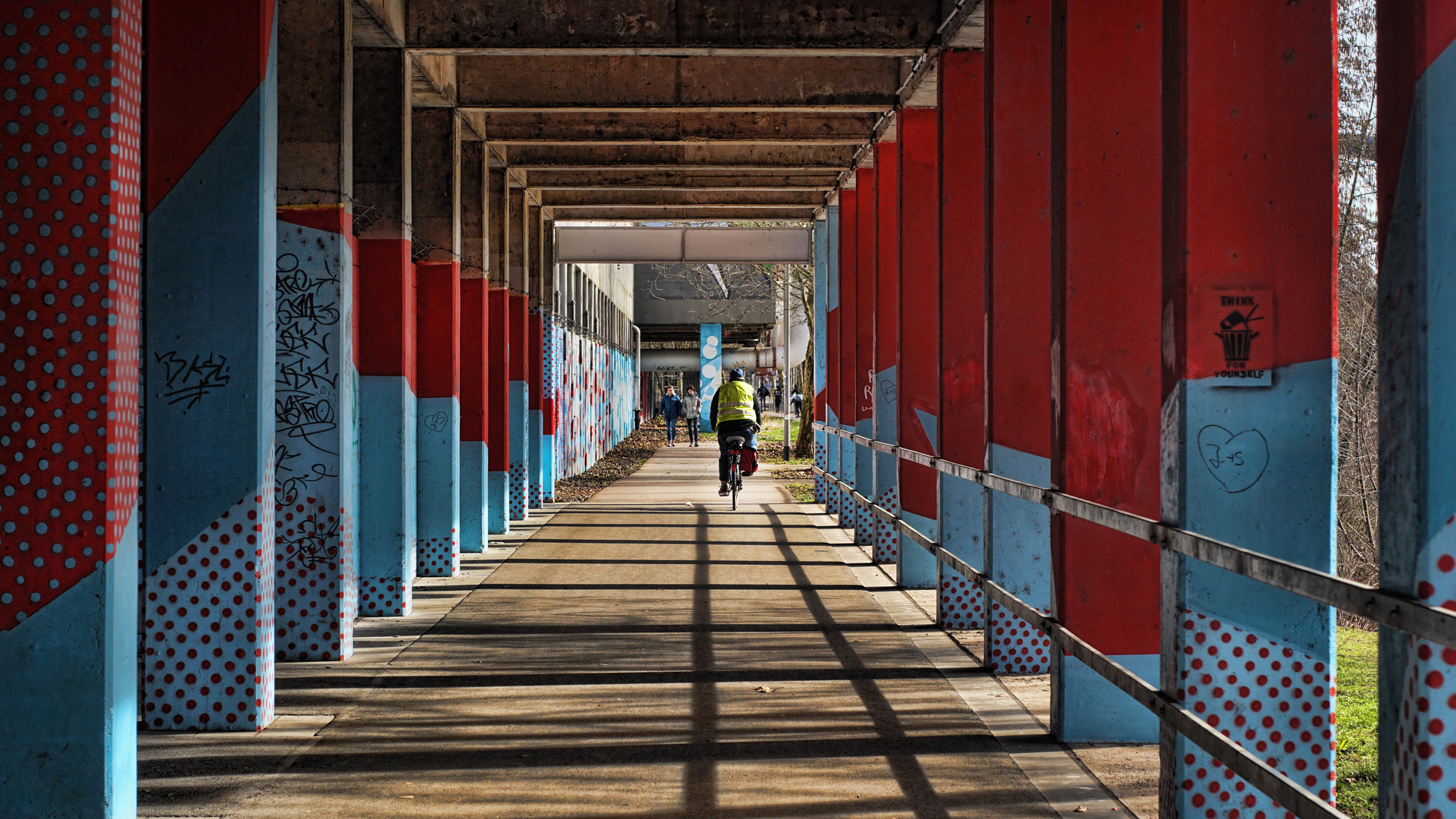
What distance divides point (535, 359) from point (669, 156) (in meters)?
4.51

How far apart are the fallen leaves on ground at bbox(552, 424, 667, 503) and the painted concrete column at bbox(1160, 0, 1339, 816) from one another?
49.9 ft

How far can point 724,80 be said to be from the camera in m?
10.4

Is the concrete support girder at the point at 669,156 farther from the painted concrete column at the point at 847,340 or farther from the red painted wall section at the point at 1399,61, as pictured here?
the red painted wall section at the point at 1399,61

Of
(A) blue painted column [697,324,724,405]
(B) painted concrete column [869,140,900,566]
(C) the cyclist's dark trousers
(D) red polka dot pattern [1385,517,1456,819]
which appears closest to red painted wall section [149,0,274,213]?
(D) red polka dot pattern [1385,517,1456,819]

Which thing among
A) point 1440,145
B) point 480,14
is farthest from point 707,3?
point 1440,145

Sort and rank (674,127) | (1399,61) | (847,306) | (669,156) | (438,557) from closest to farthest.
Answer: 1. (1399,61)
2. (438,557)
3. (674,127)
4. (669,156)
5. (847,306)

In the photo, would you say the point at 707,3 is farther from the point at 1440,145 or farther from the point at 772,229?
the point at 772,229

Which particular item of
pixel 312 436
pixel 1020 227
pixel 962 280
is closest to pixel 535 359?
pixel 312 436

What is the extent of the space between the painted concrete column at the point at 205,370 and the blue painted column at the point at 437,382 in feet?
14.6

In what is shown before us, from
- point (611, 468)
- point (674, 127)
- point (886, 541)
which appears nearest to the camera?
point (886, 541)

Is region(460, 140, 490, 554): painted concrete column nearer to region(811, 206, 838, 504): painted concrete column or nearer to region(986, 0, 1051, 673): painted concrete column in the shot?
region(811, 206, 838, 504): painted concrete column

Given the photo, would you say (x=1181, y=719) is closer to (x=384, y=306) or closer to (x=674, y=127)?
(x=384, y=306)

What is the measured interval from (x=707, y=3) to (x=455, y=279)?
3.46 m

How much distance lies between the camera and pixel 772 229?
2016 cm
